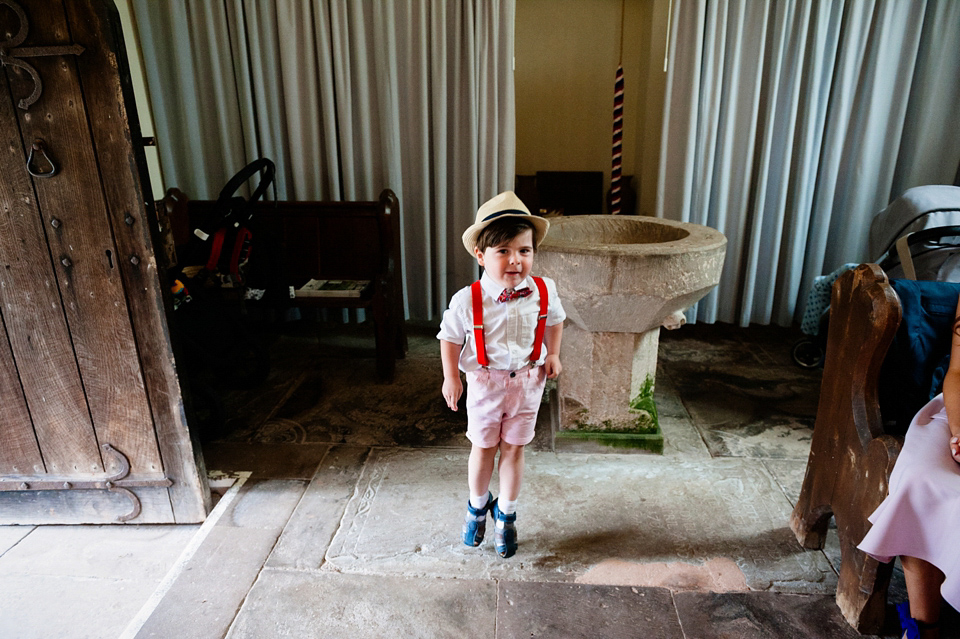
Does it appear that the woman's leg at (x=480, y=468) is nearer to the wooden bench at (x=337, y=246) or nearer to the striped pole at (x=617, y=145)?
the wooden bench at (x=337, y=246)

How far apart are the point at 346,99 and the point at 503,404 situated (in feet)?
Answer: 8.43

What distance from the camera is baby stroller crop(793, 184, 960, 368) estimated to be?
2236mm

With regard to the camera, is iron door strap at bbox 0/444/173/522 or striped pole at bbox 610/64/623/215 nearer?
iron door strap at bbox 0/444/173/522

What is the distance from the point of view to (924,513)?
128 cm

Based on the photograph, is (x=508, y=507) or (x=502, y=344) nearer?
(x=502, y=344)

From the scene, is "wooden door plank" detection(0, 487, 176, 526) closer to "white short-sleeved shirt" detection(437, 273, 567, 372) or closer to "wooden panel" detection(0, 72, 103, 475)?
"wooden panel" detection(0, 72, 103, 475)

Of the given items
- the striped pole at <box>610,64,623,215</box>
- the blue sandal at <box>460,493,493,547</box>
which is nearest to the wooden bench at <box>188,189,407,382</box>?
the blue sandal at <box>460,493,493,547</box>

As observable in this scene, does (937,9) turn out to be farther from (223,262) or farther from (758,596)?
(223,262)

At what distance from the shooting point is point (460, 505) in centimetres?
206

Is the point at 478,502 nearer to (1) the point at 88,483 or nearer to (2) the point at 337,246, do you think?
(1) the point at 88,483

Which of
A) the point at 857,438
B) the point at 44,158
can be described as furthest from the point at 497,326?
the point at 44,158

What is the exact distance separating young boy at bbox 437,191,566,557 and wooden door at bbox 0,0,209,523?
3.17 ft

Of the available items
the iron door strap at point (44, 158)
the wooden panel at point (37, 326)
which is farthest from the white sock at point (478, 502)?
the iron door strap at point (44, 158)

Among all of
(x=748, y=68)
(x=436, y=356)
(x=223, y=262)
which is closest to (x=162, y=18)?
(x=223, y=262)
